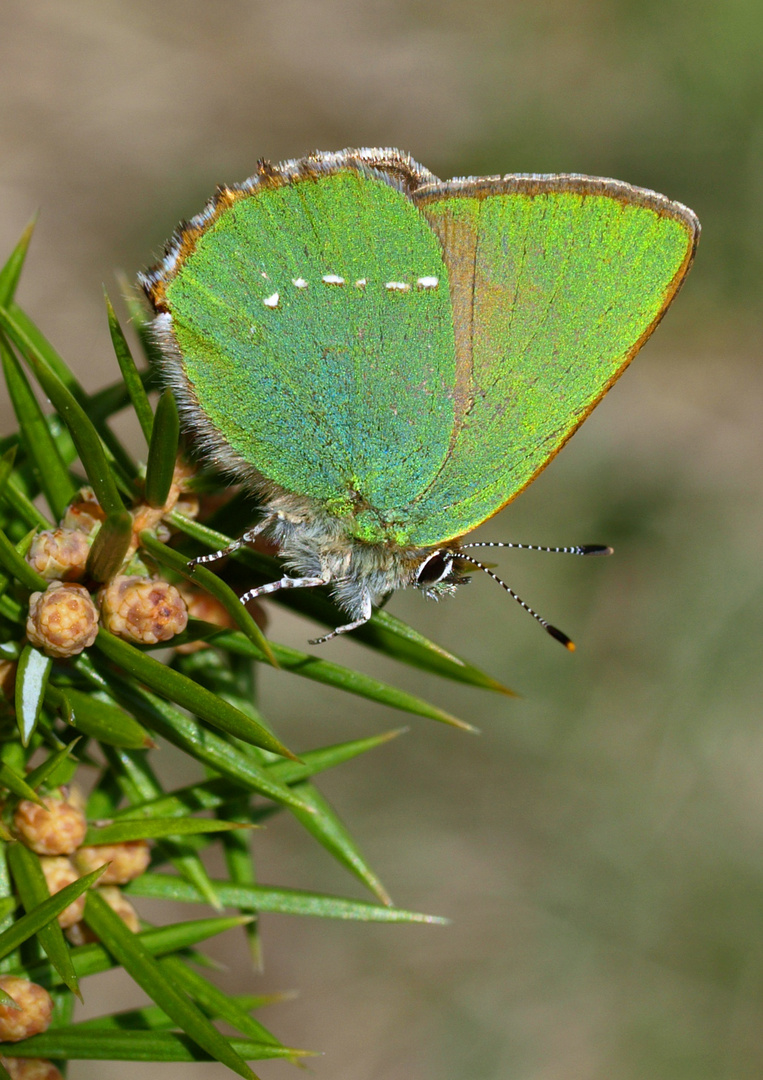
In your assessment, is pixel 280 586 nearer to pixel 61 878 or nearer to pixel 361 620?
pixel 361 620

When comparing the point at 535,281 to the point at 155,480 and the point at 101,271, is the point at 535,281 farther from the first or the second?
the point at 101,271

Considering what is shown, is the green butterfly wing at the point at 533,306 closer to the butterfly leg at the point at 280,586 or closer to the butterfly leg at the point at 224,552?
the butterfly leg at the point at 280,586

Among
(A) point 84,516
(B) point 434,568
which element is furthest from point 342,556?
(A) point 84,516

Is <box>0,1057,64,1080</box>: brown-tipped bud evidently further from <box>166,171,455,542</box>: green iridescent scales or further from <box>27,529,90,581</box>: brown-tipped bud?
<box>166,171,455,542</box>: green iridescent scales

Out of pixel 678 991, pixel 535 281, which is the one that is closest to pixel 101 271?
pixel 535 281

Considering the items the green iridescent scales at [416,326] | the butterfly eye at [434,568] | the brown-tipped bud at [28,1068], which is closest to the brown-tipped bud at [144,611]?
the brown-tipped bud at [28,1068]
